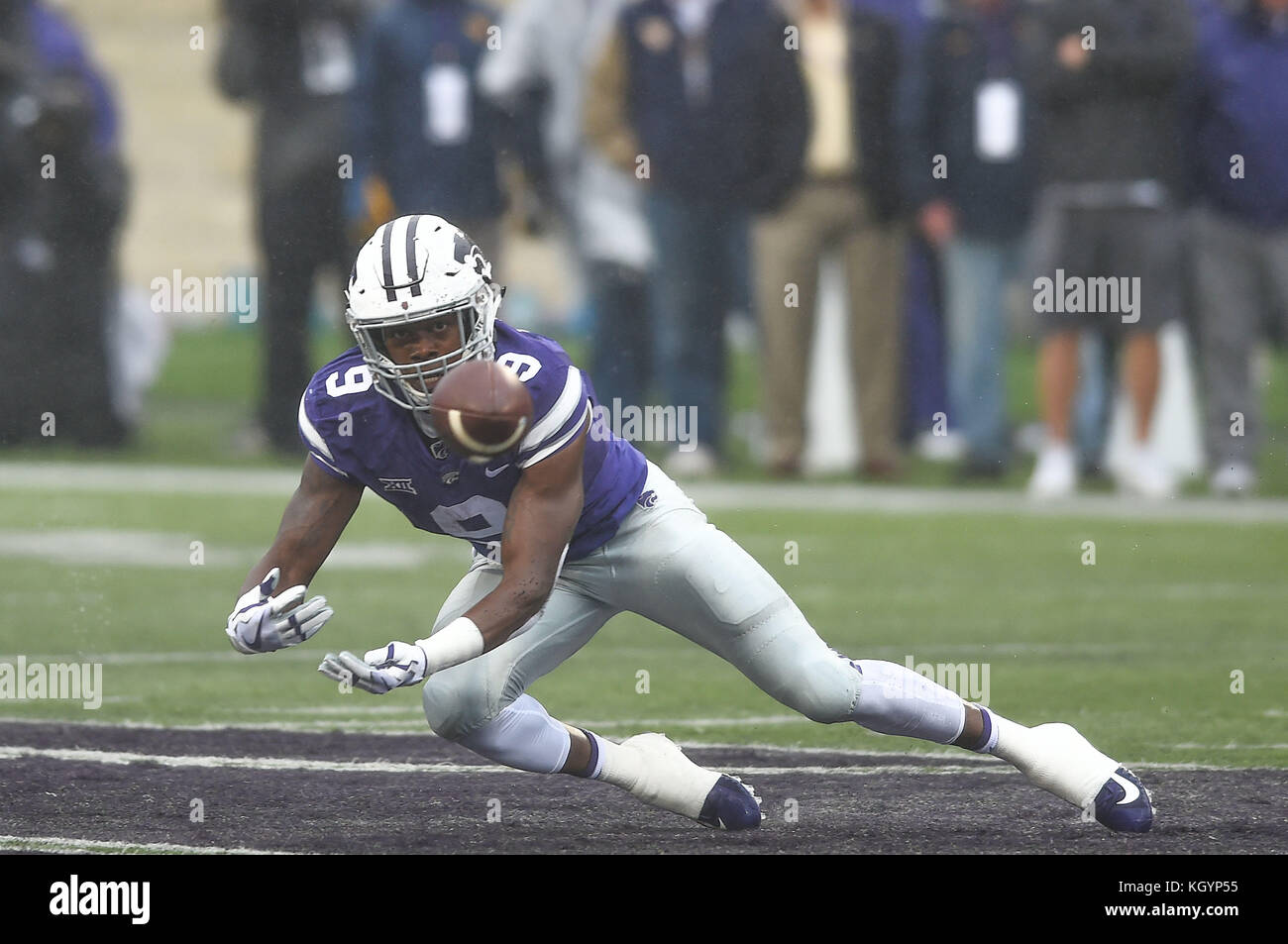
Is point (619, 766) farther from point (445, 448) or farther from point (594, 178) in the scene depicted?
point (594, 178)

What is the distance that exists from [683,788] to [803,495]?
659 cm

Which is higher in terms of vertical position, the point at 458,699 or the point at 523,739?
the point at 458,699

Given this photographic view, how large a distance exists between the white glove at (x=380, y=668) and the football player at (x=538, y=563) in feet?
0.59

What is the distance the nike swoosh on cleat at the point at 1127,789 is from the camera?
18.2 feet

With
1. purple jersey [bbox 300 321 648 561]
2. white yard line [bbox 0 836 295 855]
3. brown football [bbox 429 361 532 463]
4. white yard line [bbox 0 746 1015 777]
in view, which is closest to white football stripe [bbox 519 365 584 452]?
purple jersey [bbox 300 321 648 561]

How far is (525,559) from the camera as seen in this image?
5148mm

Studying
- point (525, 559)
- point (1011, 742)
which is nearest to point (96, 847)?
point (525, 559)

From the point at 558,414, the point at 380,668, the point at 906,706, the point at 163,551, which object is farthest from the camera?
the point at 163,551

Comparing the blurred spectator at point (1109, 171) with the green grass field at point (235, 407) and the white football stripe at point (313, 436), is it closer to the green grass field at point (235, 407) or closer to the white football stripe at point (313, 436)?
the green grass field at point (235, 407)

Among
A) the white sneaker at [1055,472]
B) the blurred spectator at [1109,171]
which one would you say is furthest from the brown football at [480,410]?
the white sneaker at [1055,472]

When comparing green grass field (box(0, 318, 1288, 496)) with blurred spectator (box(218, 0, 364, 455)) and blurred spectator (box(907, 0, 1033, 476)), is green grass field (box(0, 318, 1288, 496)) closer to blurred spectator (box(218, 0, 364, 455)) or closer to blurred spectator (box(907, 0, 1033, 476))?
blurred spectator (box(907, 0, 1033, 476))

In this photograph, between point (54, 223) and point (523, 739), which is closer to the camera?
point (523, 739)

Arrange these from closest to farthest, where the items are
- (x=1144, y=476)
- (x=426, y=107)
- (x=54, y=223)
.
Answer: (x=1144, y=476) → (x=426, y=107) → (x=54, y=223)

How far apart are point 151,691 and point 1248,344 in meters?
6.50
